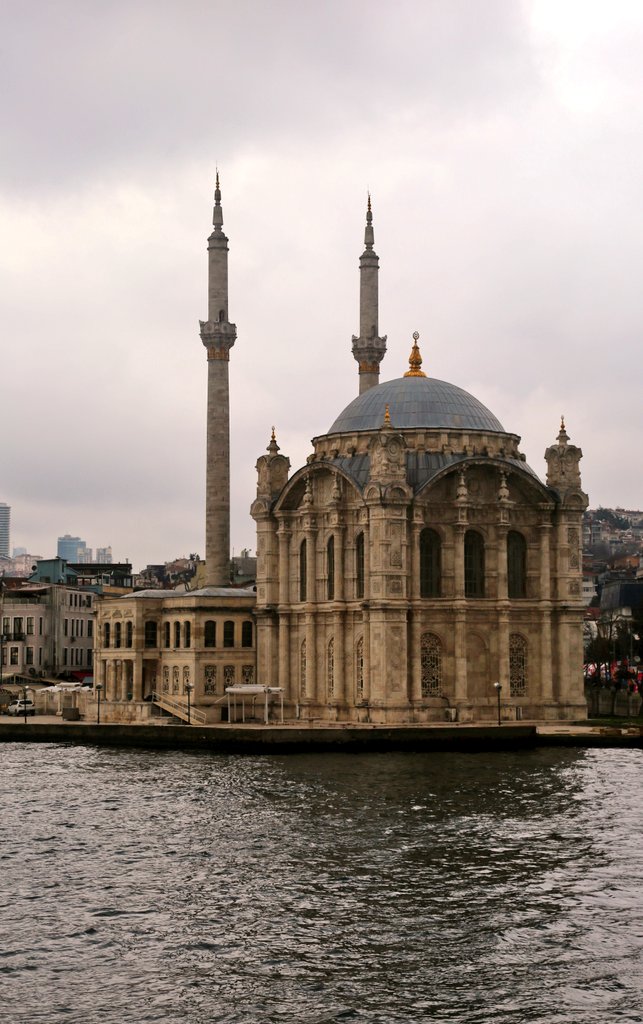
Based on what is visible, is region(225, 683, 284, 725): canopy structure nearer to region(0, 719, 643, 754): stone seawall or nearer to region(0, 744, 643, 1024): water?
region(0, 719, 643, 754): stone seawall

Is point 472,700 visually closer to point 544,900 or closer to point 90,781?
point 90,781

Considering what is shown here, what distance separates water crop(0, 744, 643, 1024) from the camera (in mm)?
30438

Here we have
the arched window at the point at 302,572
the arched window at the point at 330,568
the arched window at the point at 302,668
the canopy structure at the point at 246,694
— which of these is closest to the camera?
the canopy structure at the point at 246,694

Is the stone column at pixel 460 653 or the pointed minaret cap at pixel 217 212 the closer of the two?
the stone column at pixel 460 653

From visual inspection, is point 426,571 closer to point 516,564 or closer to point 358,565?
point 358,565

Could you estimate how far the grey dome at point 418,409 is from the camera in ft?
273

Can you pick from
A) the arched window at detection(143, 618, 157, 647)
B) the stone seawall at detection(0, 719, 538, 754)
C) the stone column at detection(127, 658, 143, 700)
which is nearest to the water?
the stone seawall at detection(0, 719, 538, 754)

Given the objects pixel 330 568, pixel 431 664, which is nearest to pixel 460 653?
pixel 431 664

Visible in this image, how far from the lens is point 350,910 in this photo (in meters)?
37.1

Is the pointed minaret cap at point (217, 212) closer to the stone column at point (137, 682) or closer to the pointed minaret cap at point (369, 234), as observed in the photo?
the pointed minaret cap at point (369, 234)

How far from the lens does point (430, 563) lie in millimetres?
80500

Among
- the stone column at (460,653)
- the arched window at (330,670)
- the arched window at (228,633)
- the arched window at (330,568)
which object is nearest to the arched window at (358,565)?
the arched window at (330,568)

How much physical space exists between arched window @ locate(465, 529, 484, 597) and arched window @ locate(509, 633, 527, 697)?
127 inches

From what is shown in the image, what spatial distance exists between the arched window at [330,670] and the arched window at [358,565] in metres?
3.20
